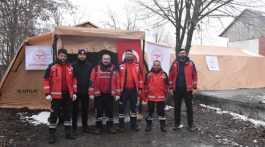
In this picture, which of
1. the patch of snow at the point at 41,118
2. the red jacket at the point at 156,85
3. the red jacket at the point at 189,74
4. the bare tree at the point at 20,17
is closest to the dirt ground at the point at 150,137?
the patch of snow at the point at 41,118

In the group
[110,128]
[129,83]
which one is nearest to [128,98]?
[129,83]

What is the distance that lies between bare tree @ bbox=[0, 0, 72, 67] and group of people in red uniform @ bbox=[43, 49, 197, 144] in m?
8.17

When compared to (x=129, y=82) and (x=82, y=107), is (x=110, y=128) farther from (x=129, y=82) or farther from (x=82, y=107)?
(x=129, y=82)

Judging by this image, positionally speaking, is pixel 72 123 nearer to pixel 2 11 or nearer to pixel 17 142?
pixel 17 142

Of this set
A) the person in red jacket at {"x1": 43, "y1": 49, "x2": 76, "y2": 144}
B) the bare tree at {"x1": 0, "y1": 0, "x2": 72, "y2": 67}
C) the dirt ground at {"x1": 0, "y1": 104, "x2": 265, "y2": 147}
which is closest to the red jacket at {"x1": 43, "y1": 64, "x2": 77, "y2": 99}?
the person in red jacket at {"x1": 43, "y1": 49, "x2": 76, "y2": 144}

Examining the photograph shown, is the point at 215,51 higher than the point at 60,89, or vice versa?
the point at 215,51

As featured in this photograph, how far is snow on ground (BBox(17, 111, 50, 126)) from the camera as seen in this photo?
377 inches

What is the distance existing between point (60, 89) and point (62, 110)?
0.50 m

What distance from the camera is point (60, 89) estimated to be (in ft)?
25.5

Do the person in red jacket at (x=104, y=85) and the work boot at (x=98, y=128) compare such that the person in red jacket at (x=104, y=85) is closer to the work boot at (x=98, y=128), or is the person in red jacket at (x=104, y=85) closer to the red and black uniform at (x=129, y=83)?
the work boot at (x=98, y=128)

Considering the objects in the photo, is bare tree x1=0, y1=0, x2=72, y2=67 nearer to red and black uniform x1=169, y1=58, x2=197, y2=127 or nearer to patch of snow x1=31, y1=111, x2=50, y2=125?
patch of snow x1=31, y1=111, x2=50, y2=125

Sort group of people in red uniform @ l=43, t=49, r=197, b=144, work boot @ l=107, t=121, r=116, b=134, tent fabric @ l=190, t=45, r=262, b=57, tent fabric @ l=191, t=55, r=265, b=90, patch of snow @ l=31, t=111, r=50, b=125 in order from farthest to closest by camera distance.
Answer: tent fabric @ l=190, t=45, r=262, b=57 < tent fabric @ l=191, t=55, r=265, b=90 < patch of snow @ l=31, t=111, r=50, b=125 < work boot @ l=107, t=121, r=116, b=134 < group of people in red uniform @ l=43, t=49, r=197, b=144

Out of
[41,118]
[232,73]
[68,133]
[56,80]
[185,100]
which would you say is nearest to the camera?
[56,80]

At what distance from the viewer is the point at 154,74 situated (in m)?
8.77
